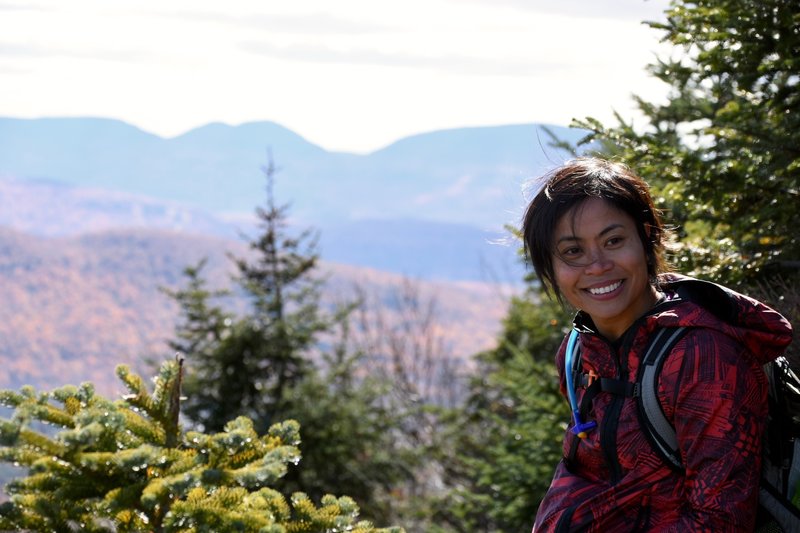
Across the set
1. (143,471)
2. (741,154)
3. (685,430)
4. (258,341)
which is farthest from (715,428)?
(258,341)

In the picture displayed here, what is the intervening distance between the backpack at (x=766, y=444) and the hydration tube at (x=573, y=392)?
0.13 metres

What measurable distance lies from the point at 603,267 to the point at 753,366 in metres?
0.41

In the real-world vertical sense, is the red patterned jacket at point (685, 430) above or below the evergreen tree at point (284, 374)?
above

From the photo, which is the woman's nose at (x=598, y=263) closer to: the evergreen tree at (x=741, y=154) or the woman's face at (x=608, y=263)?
the woman's face at (x=608, y=263)

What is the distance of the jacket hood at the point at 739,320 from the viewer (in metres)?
2.00

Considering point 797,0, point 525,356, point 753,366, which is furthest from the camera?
point 525,356

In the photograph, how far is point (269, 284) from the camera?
19328mm

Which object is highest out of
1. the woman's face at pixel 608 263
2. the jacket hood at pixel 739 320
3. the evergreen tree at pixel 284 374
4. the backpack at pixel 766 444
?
the woman's face at pixel 608 263

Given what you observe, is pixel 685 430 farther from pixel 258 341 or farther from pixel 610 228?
pixel 258 341

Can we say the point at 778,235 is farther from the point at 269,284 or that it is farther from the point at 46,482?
the point at 269,284

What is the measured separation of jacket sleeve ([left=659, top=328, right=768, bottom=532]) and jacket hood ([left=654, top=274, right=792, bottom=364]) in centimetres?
5

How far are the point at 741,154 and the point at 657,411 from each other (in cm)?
342

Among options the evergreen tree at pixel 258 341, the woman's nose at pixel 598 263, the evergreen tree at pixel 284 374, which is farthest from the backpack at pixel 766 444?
the evergreen tree at pixel 258 341

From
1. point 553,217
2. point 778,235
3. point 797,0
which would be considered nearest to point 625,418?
point 553,217
